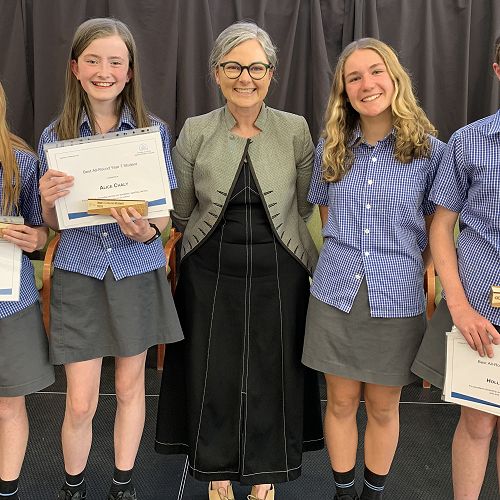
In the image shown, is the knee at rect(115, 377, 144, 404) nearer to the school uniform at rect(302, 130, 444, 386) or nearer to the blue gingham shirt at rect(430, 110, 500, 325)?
the school uniform at rect(302, 130, 444, 386)

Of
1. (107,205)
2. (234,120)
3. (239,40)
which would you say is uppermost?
(239,40)

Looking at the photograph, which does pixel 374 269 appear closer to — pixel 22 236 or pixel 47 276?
pixel 22 236

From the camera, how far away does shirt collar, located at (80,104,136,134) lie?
2.00 metres

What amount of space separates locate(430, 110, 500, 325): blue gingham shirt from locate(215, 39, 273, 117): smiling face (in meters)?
0.66

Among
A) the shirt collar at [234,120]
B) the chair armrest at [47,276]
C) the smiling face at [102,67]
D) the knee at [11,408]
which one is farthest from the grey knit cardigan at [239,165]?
the chair armrest at [47,276]

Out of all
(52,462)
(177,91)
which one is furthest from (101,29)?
(177,91)

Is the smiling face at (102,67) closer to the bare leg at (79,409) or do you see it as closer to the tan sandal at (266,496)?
the bare leg at (79,409)

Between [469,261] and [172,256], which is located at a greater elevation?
[469,261]

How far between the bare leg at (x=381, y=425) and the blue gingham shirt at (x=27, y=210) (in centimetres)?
123

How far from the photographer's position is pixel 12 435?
6.89 feet

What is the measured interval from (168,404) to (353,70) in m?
1.45

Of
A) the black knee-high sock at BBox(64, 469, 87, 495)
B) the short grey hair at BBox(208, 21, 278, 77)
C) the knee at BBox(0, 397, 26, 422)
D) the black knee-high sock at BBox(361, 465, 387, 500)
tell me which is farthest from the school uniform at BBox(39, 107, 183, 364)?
the black knee-high sock at BBox(361, 465, 387, 500)

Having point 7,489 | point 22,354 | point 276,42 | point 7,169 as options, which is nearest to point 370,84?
point 7,169

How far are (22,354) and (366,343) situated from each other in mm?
1153
